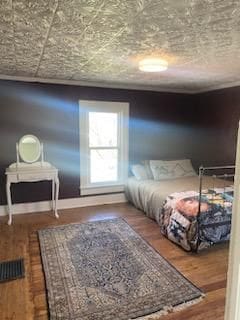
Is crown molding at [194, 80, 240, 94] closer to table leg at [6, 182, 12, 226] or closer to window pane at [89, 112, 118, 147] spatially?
window pane at [89, 112, 118, 147]

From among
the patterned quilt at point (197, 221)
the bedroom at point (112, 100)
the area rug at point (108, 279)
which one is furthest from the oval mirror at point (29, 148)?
the patterned quilt at point (197, 221)

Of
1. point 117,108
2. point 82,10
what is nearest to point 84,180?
point 117,108

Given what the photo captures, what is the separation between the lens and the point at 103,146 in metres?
4.59

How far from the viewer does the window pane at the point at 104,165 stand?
4559mm

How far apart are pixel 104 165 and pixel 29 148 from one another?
1.40m

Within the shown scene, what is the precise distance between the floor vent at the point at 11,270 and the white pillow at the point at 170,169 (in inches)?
103

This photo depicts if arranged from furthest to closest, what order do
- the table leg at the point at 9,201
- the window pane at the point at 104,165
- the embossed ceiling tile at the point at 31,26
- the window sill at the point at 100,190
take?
the window pane at the point at 104,165, the window sill at the point at 100,190, the table leg at the point at 9,201, the embossed ceiling tile at the point at 31,26

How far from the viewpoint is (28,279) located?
2352mm

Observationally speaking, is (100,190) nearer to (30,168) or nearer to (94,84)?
(30,168)

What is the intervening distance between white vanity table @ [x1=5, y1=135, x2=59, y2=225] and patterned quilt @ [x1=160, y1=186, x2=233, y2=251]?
1851 millimetres

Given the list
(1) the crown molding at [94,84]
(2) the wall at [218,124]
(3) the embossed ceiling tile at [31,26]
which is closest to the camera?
(3) the embossed ceiling tile at [31,26]

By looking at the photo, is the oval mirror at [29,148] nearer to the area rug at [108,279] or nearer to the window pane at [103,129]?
the window pane at [103,129]

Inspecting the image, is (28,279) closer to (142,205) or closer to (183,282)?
(183,282)

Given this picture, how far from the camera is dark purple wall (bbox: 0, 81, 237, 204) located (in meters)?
3.91
